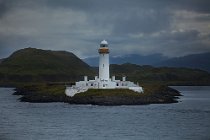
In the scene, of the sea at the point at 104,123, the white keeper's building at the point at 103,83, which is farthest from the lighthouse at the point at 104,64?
the sea at the point at 104,123

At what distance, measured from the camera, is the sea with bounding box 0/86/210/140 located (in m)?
47.6

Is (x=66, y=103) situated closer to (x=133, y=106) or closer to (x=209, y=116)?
(x=133, y=106)

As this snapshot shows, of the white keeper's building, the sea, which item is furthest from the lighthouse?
the sea

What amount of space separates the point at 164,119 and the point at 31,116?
17496 millimetres

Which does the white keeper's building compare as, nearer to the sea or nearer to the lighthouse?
the lighthouse

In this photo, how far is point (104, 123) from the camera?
189ft

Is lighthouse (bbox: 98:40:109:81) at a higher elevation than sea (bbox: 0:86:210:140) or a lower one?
higher

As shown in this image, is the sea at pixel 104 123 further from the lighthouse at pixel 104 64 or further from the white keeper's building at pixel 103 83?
the lighthouse at pixel 104 64

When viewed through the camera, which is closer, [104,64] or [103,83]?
[103,83]

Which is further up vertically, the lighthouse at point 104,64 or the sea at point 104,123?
the lighthouse at point 104,64

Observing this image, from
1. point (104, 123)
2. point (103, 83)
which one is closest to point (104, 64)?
point (103, 83)

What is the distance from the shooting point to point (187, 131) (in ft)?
167

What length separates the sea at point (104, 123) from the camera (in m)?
47.6

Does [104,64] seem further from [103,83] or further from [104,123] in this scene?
[104,123]
